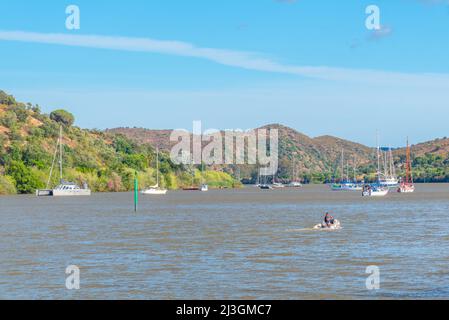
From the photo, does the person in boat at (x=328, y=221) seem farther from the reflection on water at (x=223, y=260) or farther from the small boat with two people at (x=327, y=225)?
the reflection on water at (x=223, y=260)

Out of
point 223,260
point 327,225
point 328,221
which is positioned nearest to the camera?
point 223,260

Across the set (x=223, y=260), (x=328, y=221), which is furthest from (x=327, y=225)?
(x=223, y=260)

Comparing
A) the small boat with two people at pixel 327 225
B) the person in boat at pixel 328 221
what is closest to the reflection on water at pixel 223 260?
the small boat with two people at pixel 327 225

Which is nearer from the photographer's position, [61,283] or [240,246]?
[61,283]

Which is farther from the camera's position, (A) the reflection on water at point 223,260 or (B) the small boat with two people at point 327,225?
(B) the small boat with two people at point 327,225

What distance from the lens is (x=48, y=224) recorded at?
3369 inches

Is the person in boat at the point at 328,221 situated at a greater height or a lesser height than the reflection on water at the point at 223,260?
greater

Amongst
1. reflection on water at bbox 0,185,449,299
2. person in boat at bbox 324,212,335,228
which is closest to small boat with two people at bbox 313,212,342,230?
person in boat at bbox 324,212,335,228

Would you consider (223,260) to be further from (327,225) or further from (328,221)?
(328,221)

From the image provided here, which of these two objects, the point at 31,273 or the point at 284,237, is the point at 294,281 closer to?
the point at 31,273
